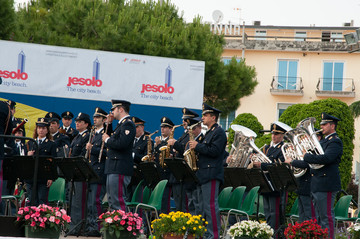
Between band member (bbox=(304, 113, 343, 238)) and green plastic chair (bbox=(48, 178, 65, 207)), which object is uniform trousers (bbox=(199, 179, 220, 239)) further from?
green plastic chair (bbox=(48, 178, 65, 207))

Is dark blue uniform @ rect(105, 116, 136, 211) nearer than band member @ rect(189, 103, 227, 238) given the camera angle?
No

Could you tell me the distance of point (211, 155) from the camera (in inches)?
396

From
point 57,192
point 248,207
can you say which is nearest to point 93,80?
point 57,192

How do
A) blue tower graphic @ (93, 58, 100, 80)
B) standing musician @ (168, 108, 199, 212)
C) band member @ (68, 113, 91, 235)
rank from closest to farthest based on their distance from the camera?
standing musician @ (168, 108, 199, 212) → band member @ (68, 113, 91, 235) → blue tower graphic @ (93, 58, 100, 80)

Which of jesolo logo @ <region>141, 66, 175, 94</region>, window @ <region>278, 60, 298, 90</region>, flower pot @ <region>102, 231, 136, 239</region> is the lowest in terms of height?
flower pot @ <region>102, 231, 136, 239</region>

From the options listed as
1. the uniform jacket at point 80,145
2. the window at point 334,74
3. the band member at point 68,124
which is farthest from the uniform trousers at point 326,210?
the window at point 334,74

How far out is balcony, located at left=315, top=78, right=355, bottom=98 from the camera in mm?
35375

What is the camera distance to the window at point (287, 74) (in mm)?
36094

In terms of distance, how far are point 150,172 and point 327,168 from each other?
3.20 meters

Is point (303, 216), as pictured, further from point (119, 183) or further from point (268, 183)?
point (119, 183)

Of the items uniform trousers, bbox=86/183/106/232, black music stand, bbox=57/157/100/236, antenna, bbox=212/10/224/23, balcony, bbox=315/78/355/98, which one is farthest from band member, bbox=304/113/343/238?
antenna, bbox=212/10/224/23

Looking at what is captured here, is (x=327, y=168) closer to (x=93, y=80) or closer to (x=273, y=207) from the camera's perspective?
(x=273, y=207)

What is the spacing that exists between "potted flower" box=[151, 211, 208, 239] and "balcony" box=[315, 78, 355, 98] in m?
27.3

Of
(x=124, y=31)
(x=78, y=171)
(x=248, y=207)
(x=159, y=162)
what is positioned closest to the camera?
(x=78, y=171)
